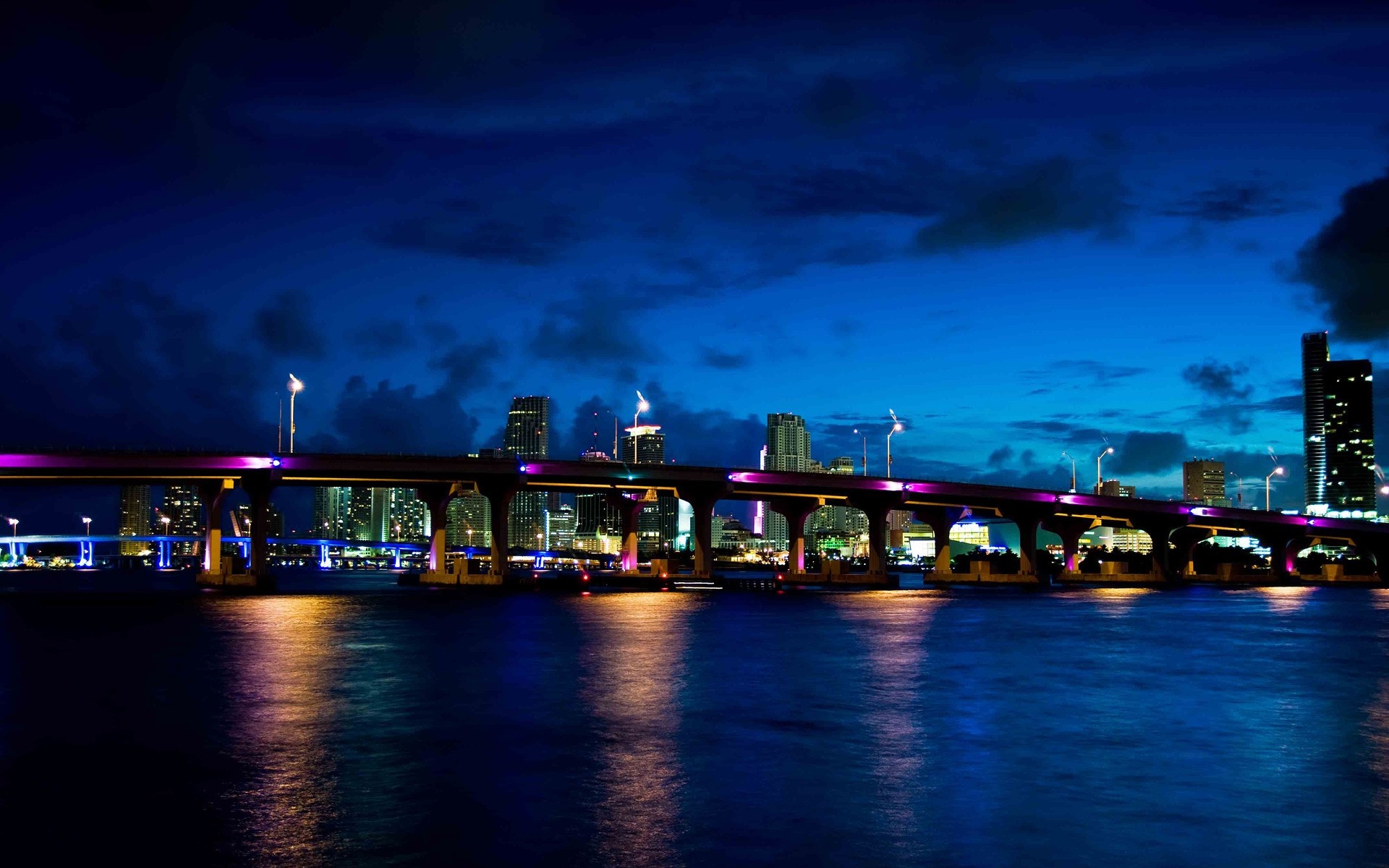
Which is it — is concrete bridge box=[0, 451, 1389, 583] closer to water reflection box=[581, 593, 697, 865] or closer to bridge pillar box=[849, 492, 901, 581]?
bridge pillar box=[849, 492, 901, 581]

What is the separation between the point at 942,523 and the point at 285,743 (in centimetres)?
15602

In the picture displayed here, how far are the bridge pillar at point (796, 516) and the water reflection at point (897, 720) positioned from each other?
80.8 meters

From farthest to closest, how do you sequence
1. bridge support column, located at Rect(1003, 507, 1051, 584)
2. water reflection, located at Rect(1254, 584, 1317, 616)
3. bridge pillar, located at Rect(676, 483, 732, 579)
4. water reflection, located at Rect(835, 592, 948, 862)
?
bridge support column, located at Rect(1003, 507, 1051, 584)
bridge pillar, located at Rect(676, 483, 732, 579)
water reflection, located at Rect(1254, 584, 1317, 616)
water reflection, located at Rect(835, 592, 948, 862)

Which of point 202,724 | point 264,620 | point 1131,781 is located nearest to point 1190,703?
point 1131,781

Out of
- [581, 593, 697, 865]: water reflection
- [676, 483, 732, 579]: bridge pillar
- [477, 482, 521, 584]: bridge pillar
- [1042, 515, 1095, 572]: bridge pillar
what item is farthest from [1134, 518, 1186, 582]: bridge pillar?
[581, 593, 697, 865]: water reflection

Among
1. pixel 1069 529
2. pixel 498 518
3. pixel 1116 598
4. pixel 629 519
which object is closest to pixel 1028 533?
pixel 1069 529

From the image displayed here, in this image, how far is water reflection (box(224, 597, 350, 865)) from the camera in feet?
63.6

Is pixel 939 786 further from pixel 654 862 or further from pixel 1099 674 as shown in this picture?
pixel 1099 674

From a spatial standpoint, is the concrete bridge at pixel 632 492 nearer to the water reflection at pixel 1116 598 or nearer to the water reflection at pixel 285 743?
the water reflection at pixel 1116 598

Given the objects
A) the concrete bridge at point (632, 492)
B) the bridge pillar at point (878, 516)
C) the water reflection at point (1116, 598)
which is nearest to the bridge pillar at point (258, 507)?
the concrete bridge at point (632, 492)

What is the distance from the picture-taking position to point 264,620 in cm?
7644

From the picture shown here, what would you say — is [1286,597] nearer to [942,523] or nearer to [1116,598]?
[1116,598]

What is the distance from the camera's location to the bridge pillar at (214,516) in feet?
414

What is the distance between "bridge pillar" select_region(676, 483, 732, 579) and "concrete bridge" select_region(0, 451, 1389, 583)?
0.19 metres
